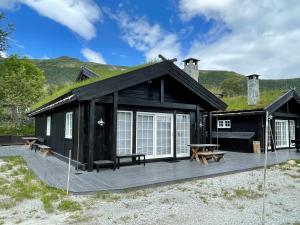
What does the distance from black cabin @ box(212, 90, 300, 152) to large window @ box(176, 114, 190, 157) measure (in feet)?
15.4

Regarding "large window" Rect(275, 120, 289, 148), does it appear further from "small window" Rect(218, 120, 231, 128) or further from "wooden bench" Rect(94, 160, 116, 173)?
"wooden bench" Rect(94, 160, 116, 173)

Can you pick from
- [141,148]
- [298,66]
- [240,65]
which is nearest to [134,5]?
[141,148]

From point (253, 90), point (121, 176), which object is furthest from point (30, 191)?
point (253, 90)

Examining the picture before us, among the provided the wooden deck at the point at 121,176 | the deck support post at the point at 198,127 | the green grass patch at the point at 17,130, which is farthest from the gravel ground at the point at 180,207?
the green grass patch at the point at 17,130

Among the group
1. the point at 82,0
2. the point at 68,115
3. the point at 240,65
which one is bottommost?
the point at 68,115

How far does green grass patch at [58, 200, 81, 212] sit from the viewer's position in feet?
13.8

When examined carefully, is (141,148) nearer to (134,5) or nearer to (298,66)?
(134,5)

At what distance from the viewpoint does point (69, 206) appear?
432cm

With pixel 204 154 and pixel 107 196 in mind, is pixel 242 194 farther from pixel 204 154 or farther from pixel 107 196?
pixel 204 154

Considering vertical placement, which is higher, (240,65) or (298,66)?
(240,65)

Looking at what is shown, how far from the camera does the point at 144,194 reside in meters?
5.25

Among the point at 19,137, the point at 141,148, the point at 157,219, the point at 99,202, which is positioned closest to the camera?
the point at 157,219

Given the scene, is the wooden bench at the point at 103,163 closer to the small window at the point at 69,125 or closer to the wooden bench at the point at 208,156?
the small window at the point at 69,125

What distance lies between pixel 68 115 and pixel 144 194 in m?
5.69
